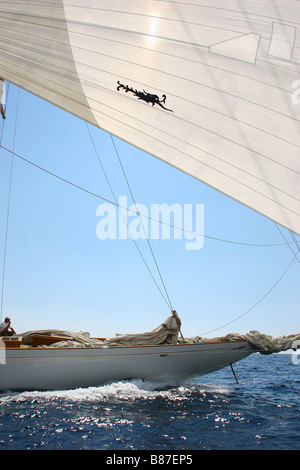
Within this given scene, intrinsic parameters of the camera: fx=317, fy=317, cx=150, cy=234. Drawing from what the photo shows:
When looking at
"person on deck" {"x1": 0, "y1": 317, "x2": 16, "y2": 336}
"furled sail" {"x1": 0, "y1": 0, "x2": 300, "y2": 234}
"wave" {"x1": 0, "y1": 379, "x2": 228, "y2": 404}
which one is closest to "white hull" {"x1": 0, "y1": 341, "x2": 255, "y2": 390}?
"wave" {"x1": 0, "y1": 379, "x2": 228, "y2": 404}

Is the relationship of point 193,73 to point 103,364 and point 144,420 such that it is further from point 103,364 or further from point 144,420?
point 103,364

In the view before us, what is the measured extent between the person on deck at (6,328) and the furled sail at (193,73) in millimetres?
7101

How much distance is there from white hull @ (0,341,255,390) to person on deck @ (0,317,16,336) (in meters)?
1.89

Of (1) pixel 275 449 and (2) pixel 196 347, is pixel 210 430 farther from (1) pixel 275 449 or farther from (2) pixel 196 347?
(2) pixel 196 347

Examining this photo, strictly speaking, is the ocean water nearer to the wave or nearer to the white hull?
the wave

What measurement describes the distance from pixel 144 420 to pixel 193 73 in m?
6.11

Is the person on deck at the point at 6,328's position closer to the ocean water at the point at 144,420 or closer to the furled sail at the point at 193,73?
the ocean water at the point at 144,420

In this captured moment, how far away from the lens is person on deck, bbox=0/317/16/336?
965 cm

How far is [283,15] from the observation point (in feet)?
14.9

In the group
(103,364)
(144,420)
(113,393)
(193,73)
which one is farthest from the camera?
(103,364)

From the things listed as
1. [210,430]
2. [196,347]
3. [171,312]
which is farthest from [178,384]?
[210,430]

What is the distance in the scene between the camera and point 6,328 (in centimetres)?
972

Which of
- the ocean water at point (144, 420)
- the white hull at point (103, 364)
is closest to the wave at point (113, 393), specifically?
the ocean water at point (144, 420)

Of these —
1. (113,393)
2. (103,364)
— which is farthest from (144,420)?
(103,364)
